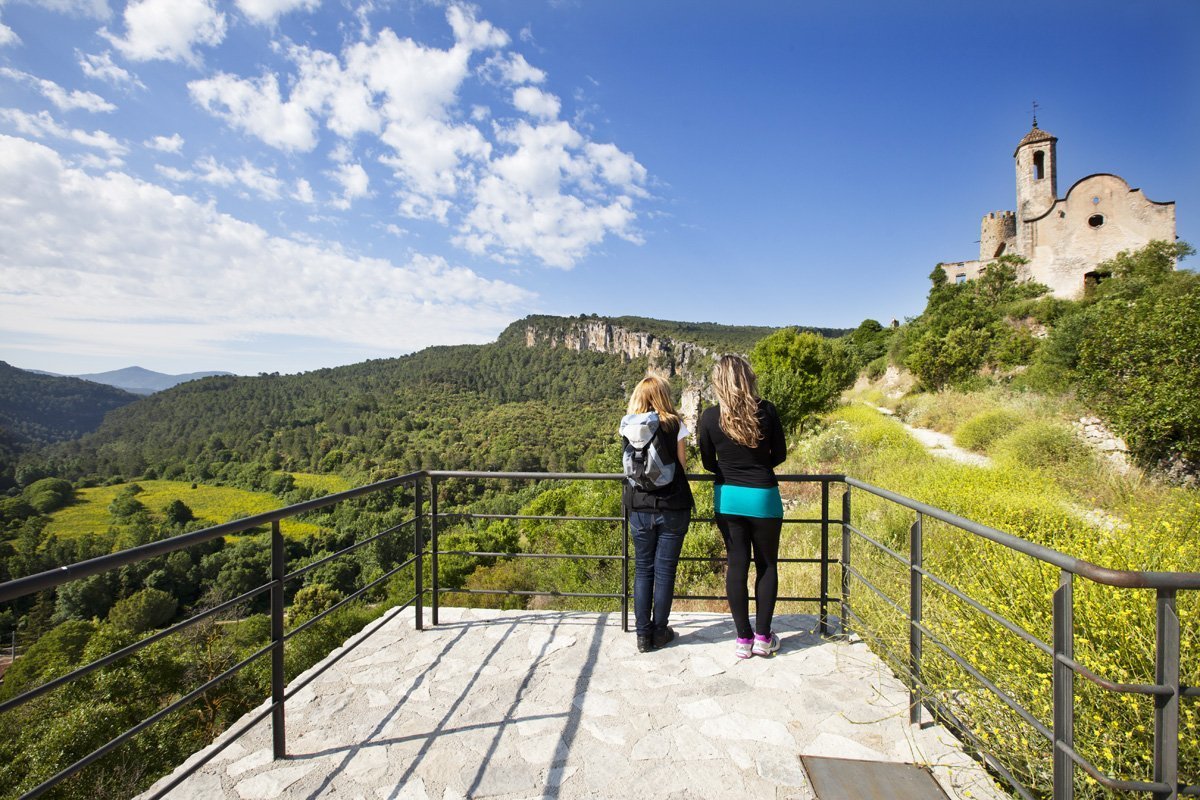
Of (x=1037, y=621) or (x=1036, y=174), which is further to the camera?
(x=1036, y=174)

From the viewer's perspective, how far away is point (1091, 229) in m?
21.4

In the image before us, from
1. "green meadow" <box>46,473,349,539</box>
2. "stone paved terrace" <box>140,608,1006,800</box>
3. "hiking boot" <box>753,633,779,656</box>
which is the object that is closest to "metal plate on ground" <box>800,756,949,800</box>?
"stone paved terrace" <box>140,608,1006,800</box>

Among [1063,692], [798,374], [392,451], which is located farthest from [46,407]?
[1063,692]

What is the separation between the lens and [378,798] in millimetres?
1970

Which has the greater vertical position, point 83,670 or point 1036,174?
point 1036,174

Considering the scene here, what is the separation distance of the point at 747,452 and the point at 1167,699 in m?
1.76

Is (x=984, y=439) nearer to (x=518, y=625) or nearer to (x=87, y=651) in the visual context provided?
(x=518, y=625)

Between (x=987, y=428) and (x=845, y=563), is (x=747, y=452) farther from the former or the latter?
(x=987, y=428)

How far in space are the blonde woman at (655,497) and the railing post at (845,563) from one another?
3.04 ft

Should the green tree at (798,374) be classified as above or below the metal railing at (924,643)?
above

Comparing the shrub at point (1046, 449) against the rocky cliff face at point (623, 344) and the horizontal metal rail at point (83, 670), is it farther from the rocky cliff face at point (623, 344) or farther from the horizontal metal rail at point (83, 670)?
the rocky cliff face at point (623, 344)

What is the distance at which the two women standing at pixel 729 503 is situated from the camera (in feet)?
9.35

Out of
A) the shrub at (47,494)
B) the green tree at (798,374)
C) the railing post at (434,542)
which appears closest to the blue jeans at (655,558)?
the railing post at (434,542)

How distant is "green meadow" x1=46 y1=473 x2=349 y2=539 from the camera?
166 feet
